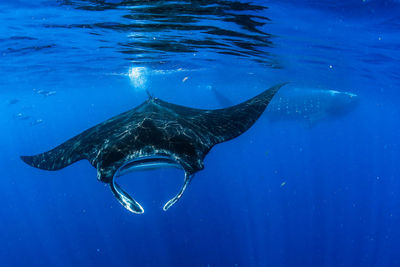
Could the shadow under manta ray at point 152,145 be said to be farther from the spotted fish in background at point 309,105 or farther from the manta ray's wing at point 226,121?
the spotted fish in background at point 309,105

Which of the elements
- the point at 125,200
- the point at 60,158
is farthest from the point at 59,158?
the point at 125,200

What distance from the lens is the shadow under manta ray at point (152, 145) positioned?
408 centimetres

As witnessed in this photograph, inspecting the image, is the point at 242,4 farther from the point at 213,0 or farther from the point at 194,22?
the point at 194,22

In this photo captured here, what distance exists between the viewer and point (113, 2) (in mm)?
8742

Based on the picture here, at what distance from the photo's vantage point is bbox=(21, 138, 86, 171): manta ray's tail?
16.2 feet

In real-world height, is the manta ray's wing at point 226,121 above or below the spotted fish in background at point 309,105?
above

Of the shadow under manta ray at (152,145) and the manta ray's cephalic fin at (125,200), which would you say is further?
the shadow under manta ray at (152,145)

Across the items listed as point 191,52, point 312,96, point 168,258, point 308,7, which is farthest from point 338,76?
point 168,258

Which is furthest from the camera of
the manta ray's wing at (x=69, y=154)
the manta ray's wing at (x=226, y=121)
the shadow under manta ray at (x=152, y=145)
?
the manta ray's wing at (x=226, y=121)

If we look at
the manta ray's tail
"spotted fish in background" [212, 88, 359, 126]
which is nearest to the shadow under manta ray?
the manta ray's tail

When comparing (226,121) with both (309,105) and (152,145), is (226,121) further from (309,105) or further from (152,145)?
(309,105)

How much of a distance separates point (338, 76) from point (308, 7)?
16.5m

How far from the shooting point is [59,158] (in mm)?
5285

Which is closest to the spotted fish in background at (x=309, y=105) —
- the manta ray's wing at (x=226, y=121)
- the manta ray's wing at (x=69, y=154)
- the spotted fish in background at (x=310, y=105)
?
the spotted fish in background at (x=310, y=105)
